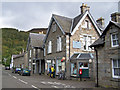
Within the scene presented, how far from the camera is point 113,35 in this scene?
42.8 ft

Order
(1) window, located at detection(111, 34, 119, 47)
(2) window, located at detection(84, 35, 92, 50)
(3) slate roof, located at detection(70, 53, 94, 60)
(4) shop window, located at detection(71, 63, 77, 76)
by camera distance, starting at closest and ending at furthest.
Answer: (1) window, located at detection(111, 34, 119, 47) → (3) slate roof, located at detection(70, 53, 94, 60) → (4) shop window, located at detection(71, 63, 77, 76) → (2) window, located at detection(84, 35, 92, 50)

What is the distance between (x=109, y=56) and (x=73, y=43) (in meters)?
9.78

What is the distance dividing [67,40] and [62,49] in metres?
1.62

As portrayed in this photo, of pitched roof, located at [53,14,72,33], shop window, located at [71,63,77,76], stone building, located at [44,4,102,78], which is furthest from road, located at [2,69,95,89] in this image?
pitched roof, located at [53,14,72,33]

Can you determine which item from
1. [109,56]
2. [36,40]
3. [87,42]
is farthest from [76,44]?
[36,40]

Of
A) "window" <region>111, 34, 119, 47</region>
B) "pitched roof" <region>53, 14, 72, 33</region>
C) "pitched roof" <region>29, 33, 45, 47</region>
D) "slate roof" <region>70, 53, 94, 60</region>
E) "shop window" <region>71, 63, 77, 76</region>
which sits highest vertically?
"pitched roof" <region>53, 14, 72, 33</region>

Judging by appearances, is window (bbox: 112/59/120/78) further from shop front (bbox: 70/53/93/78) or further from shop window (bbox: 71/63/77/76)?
shop window (bbox: 71/63/77/76)

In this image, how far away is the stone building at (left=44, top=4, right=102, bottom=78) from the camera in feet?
67.5

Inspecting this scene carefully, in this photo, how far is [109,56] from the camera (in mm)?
13148

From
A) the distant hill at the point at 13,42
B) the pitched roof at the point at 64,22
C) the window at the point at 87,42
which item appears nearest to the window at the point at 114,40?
the pitched roof at the point at 64,22

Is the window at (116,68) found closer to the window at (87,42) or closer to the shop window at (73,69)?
the shop window at (73,69)

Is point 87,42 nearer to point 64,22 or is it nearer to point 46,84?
point 64,22

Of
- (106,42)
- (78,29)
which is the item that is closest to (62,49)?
(78,29)

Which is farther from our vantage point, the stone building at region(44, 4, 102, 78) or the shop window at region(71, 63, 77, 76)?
the shop window at region(71, 63, 77, 76)
